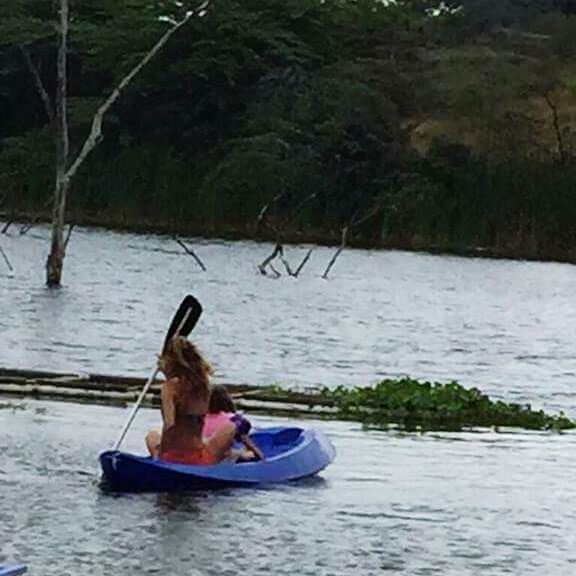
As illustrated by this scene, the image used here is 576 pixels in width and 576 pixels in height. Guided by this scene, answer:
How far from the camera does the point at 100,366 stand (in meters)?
27.7

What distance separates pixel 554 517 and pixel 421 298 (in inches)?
1215

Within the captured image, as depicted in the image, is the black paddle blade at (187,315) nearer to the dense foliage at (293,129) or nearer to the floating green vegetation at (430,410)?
the floating green vegetation at (430,410)

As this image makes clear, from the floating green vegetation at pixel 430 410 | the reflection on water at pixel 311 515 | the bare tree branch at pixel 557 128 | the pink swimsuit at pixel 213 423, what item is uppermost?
the bare tree branch at pixel 557 128

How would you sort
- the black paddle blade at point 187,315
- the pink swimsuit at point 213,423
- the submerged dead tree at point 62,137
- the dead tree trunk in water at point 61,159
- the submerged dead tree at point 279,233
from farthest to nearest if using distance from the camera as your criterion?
the submerged dead tree at point 279,233, the dead tree trunk in water at point 61,159, the submerged dead tree at point 62,137, the black paddle blade at point 187,315, the pink swimsuit at point 213,423

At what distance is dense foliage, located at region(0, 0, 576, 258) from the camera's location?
227ft

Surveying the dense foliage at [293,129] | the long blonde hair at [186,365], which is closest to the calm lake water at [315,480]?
the long blonde hair at [186,365]

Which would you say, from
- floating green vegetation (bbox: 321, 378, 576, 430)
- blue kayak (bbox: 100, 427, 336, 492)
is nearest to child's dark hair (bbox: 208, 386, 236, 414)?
blue kayak (bbox: 100, 427, 336, 492)

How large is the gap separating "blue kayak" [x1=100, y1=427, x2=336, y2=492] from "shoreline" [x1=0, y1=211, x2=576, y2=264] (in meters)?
45.6

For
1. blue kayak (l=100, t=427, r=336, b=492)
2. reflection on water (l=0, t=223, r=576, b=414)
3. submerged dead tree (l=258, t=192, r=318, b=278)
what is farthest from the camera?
submerged dead tree (l=258, t=192, r=318, b=278)

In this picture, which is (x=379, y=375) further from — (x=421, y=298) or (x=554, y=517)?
(x=421, y=298)

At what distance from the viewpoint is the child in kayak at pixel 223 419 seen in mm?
16703

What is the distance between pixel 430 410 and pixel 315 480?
4807mm

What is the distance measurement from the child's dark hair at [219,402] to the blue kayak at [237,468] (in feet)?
1.55

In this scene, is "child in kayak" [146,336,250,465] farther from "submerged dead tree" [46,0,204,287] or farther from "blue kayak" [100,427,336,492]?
"submerged dead tree" [46,0,204,287]
